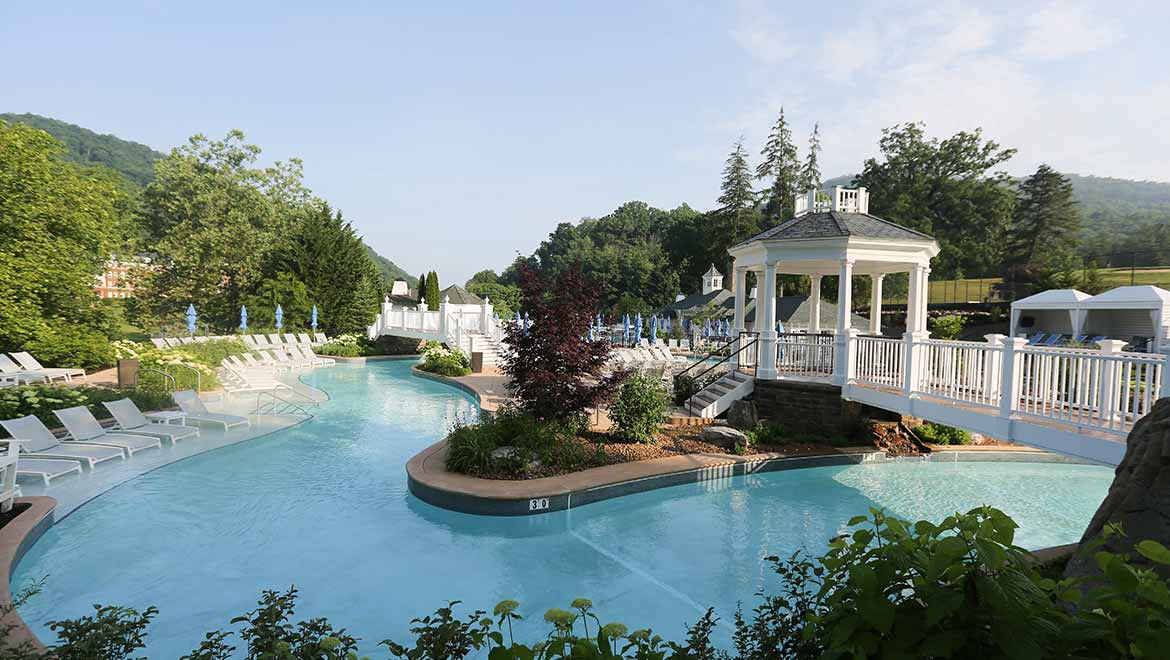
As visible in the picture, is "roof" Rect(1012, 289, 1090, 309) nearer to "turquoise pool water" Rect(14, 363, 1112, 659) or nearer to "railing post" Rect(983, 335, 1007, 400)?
"turquoise pool water" Rect(14, 363, 1112, 659)

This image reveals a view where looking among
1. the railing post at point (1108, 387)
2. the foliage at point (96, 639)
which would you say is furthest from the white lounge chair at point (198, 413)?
the railing post at point (1108, 387)

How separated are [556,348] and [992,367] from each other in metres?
5.86

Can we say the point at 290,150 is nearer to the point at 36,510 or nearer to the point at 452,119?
the point at 452,119

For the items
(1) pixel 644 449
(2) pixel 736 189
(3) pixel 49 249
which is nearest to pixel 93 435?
(1) pixel 644 449

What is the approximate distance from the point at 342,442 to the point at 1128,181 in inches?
9548

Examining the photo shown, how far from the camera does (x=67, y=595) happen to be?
495 centimetres

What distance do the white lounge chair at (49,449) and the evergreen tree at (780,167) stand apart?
51.5m

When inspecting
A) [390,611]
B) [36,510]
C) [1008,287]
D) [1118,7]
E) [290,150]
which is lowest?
[390,611]

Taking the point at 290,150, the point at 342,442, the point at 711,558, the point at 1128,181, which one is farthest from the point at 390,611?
the point at 1128,181

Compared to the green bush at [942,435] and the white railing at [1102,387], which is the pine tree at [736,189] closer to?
the green bush at [942,435]

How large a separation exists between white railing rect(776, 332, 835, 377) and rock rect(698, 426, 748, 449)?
94.4 inches

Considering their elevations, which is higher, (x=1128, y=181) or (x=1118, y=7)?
(x=1128, y=181)

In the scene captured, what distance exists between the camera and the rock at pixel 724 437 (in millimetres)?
9578

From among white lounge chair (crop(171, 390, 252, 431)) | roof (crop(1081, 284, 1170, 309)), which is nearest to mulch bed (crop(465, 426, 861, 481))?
white lounge chair (crop(171, 390, 252, 431))
